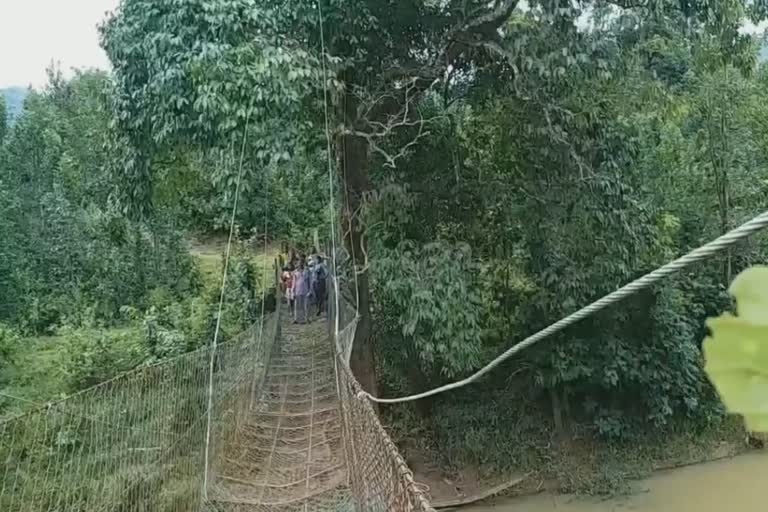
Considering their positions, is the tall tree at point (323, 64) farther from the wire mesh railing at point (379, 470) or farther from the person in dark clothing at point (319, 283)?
the person in dark clothing at point (319, 283)

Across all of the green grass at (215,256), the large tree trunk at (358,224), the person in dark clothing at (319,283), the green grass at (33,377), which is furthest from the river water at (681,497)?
the green grass at (215,256)

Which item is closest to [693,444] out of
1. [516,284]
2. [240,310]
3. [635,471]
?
[635,471]

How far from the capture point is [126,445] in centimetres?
282

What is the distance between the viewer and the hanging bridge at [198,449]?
2289mm

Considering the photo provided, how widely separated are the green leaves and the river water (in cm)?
580

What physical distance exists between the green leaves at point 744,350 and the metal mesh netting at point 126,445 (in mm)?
2318

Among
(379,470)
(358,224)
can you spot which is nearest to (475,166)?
(358,224)

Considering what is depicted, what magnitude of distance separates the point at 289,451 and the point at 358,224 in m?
1.63

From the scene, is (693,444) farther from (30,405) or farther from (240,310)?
(30,405)

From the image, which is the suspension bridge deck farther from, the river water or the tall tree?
the river water

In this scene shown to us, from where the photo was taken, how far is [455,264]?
4797mm

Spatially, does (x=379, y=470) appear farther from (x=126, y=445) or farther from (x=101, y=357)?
(x=101, y=357)

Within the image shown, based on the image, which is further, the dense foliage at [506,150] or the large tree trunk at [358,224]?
the large tree trunk at [358,224]

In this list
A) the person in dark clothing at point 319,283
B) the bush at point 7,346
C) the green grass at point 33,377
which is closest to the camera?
the green grass at point 33,377
